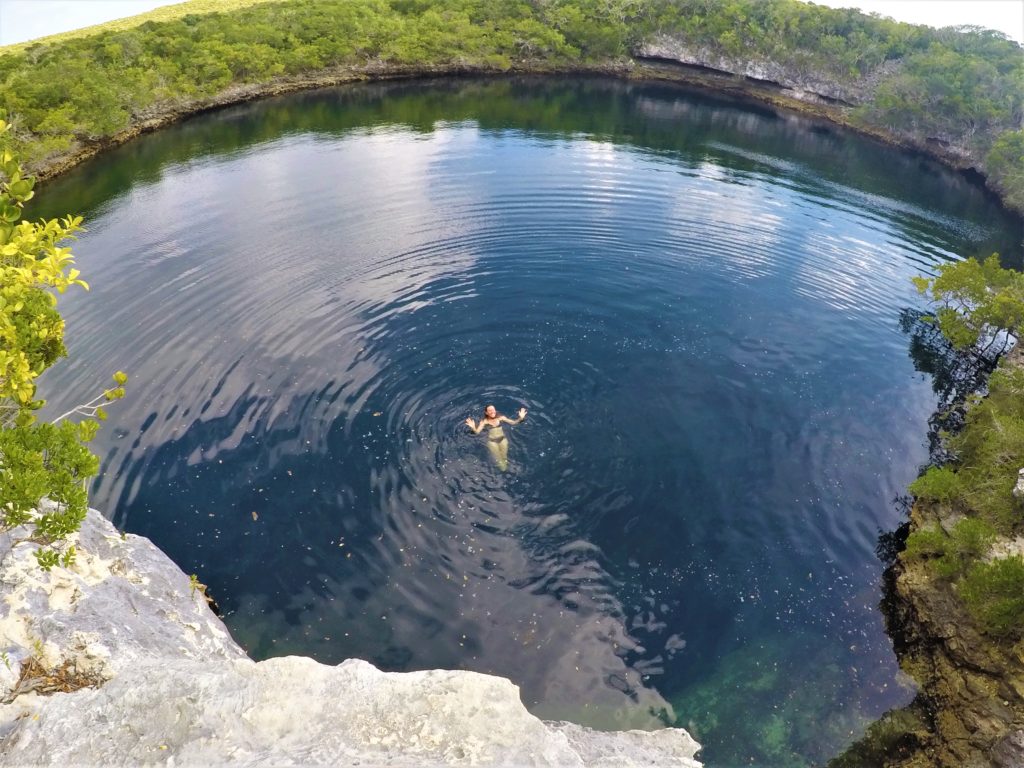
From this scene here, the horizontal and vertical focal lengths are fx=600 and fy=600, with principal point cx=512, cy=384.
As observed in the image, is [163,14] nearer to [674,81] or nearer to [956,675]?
[674,81]

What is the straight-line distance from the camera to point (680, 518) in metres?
19.6

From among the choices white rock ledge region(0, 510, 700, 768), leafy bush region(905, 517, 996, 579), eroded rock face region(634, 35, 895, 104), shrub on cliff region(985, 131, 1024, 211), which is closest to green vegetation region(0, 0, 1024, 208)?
Result: shrub on cliff region(985, 131, 1024, 211)

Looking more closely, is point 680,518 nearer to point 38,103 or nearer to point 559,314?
point 559,314

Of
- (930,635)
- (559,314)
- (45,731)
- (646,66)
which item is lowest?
(930,635)

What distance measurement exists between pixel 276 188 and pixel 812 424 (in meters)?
39.9

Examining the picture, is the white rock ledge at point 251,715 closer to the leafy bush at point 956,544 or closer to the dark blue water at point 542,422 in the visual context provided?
the dark blue water at point 542,422

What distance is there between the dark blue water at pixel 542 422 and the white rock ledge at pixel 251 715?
561cm

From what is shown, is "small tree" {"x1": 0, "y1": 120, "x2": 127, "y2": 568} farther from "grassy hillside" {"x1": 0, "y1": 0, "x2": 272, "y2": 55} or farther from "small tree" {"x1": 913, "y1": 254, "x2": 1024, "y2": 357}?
"grassy hillside" {"x1": 0, "y1": 0, "x2": 272, "y2": 55}

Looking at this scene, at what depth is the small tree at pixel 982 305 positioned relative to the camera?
25391mm

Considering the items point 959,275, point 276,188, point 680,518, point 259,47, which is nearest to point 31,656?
point 680,518

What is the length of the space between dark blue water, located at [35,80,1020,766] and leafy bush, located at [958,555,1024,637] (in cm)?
256

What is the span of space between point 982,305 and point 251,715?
31.8 meters

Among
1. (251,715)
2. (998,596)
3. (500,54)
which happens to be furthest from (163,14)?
(998,596)

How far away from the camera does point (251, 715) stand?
9000mm
